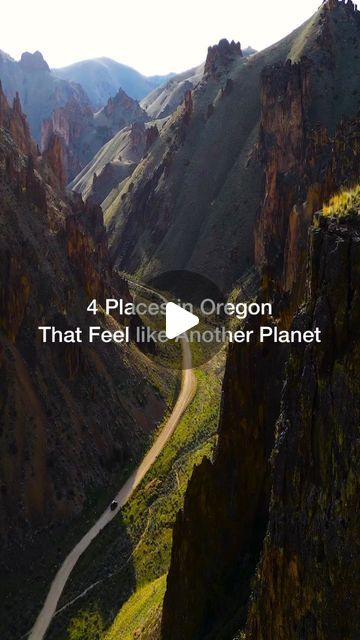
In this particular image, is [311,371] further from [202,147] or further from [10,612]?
[202,147]

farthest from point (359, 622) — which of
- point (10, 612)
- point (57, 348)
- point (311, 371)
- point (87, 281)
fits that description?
point (87, 281)

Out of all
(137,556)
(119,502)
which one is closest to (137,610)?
(137,556)

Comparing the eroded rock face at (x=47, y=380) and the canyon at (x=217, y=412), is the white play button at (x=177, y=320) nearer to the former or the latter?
the canyon at (x=217, y=412)

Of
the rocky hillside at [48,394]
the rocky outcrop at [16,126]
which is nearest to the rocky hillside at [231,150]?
the rocky hillside at [48,394]

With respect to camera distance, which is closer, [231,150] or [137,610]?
[137,610]

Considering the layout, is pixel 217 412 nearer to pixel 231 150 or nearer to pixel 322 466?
pixel 322 466

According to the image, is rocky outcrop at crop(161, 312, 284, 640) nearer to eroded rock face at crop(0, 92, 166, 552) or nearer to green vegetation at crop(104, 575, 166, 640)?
green vegetation at crop(104, 575, 166, 640)
